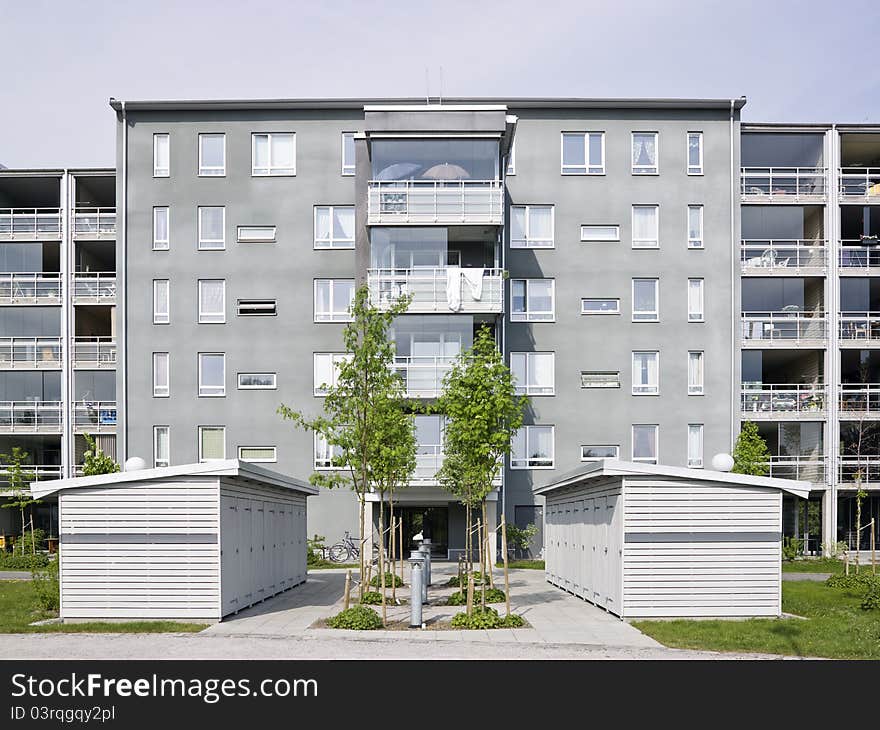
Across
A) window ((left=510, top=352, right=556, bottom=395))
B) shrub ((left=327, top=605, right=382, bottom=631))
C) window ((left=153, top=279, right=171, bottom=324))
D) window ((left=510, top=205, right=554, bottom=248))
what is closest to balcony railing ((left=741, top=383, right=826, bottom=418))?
window ((left=510, top=352, right=556, bottom=395))

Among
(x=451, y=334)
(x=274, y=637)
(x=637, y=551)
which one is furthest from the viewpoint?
(x=451, y=334)

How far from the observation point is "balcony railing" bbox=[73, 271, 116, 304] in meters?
45.9

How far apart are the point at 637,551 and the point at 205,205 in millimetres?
27793

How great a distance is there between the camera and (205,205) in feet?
138

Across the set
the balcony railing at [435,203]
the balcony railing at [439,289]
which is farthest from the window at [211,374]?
the balcony railing at [435,203]

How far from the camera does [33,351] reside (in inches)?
1818

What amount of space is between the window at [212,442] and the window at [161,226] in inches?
311

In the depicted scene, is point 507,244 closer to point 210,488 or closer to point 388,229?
point 388,229

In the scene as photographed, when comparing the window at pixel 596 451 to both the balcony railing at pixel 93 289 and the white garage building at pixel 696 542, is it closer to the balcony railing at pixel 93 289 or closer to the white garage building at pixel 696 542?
the white garage building at pixel 696 542

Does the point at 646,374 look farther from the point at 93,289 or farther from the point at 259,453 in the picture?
the point at 93,289

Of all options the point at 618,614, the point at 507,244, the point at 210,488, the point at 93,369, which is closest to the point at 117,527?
the point at 210,488

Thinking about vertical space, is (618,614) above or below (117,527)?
below

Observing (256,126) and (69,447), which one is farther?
(69,447)

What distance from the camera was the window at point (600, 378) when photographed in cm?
4181
